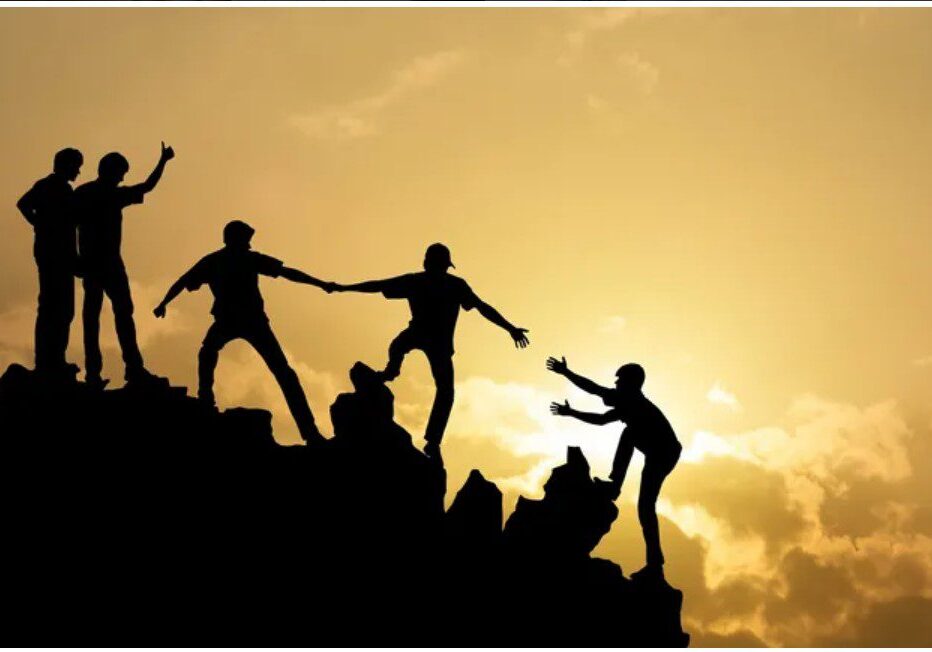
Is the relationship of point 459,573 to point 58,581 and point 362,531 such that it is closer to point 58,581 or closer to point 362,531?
point 362,531

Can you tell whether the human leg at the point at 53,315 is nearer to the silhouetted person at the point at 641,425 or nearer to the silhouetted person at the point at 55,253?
the silhouetted person at the point at 55,253

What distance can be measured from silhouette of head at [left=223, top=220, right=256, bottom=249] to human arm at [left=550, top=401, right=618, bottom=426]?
6423mm

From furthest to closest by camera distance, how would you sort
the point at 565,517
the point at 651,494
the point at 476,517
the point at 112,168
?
1. the point at 565,517
2. the point at 476,517
3. the point at 651,494
4. the point at 112,168

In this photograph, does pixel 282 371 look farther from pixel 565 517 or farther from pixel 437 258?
pixel 565 517

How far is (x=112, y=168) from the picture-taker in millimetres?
22688

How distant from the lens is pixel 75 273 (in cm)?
2317

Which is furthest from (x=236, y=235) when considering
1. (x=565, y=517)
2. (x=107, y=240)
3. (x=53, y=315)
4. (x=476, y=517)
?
(x=565, y=517)

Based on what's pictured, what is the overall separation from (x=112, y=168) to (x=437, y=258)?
19.8 ft

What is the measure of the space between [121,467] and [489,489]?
23.4 ft

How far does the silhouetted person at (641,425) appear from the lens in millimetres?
23922

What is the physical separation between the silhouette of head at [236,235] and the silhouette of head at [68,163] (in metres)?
2.80

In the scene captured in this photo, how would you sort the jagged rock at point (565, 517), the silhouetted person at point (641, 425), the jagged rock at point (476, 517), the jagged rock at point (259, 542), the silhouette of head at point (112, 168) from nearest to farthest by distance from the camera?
the jagged rock at point (259, 542) < the silhouette of head at point (112, 168) < the silhouetted person at point (641, 425) < the jagged rock at point (476, 517) < the jagged rock at point (565, 517)

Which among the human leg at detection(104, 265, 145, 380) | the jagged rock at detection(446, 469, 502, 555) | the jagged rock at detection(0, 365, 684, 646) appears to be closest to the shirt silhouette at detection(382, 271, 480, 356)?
the jagged rock at detection(0, 365, 684, 646)

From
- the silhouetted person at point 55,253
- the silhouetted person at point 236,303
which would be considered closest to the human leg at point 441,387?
the silhouetted person at point 236,303
